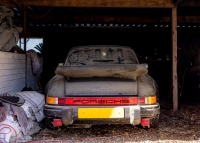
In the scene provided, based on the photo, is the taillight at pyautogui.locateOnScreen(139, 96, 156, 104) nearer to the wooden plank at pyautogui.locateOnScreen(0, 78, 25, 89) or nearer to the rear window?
the rear window

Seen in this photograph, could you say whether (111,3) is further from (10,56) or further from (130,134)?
(130,134)

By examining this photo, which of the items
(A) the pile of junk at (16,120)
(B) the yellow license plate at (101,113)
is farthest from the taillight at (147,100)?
(A) the pile of junk at (16,120)

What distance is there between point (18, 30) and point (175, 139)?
14.6 feet

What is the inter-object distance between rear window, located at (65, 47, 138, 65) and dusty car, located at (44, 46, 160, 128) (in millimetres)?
982

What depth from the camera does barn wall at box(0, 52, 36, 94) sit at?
207 inches

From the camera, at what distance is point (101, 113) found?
3607 millimetres

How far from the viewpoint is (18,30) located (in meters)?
6.33

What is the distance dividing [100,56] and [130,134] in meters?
1.57

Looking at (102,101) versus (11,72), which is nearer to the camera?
(102,101)

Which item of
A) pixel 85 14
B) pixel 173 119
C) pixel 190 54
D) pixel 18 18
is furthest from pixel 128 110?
pixel 18 18

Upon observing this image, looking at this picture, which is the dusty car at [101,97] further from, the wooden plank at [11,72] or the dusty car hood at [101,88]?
the wooden plank at [11,72]

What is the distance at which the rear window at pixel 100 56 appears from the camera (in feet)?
16.0

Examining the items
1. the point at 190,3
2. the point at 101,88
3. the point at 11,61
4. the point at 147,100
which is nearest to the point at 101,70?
the point at 101,88

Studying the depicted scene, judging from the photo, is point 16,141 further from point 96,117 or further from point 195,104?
point 195,104
